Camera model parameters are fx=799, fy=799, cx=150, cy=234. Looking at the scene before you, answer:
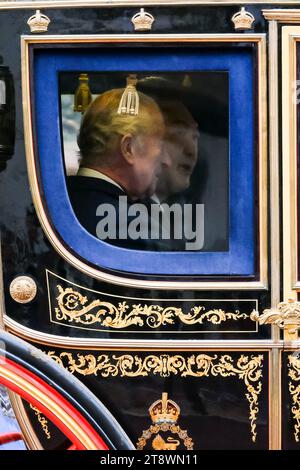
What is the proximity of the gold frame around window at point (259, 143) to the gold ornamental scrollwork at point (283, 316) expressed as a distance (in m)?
0.09

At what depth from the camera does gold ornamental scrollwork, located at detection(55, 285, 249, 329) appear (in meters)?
2.67

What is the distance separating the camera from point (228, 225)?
270 cm

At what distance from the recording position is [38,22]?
2.65 meters

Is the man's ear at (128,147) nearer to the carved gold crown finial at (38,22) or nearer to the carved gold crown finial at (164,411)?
the carved gold crown finial at (38,22)

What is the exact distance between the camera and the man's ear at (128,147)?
2.73m

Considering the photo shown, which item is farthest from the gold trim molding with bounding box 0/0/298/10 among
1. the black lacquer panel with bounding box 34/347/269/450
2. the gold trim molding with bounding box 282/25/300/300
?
the black lacquer panel with bounding box 34/347/269/450

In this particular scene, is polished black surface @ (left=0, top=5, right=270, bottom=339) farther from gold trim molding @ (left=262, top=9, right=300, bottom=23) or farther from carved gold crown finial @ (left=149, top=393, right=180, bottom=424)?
carved gold crown finial @ (left=149, top=393, right=180, bottom=424)

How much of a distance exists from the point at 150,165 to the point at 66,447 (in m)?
1.00

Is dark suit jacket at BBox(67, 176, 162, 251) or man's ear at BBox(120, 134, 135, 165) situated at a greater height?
man's ear at BBox(120, 134, 135, 165)

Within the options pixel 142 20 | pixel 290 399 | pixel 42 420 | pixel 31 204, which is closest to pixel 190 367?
pixel 290 399

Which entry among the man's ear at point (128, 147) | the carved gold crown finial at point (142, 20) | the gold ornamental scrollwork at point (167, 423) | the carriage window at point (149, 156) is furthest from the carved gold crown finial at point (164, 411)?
the carved gold crown finial at point (142, 20)

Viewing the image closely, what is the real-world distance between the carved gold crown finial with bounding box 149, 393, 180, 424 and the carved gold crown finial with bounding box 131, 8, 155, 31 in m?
1.22

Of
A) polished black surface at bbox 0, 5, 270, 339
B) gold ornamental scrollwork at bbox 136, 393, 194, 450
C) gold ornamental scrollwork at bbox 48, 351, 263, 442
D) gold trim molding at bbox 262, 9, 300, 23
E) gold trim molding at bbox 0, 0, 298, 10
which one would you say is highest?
gold trim molding at bbox 0, 0, 298, 10

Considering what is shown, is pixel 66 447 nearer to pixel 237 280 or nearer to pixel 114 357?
pixel 114 357
